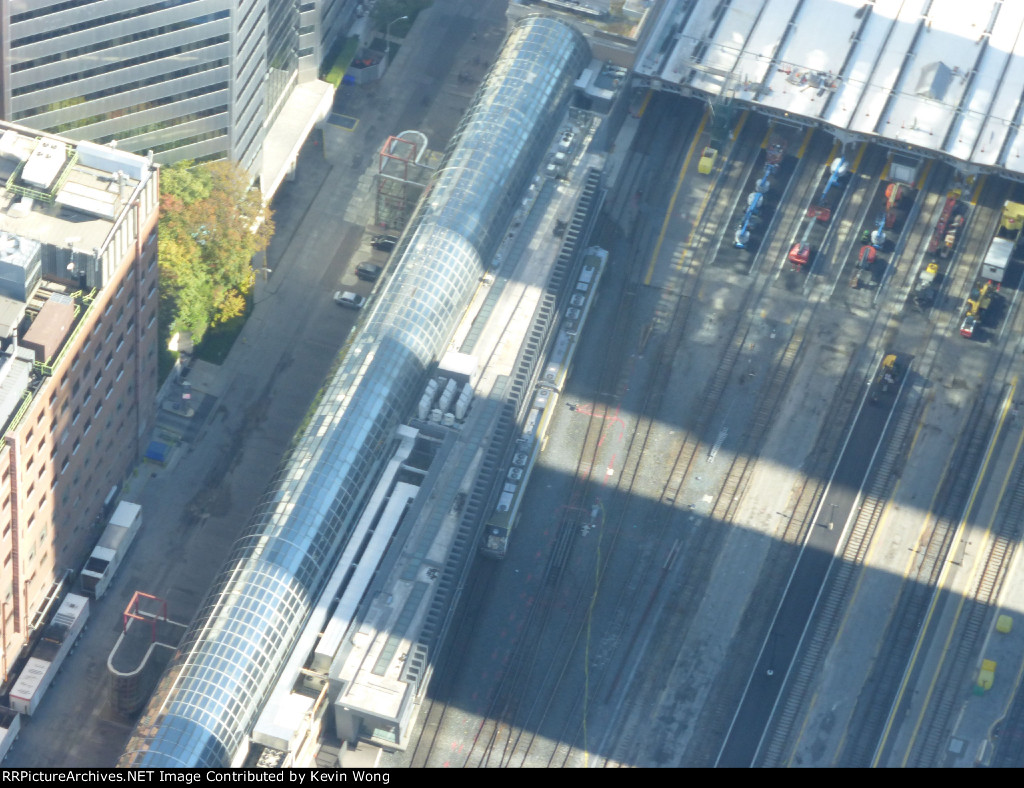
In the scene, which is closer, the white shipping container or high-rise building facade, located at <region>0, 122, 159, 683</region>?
high-rise building facade, located at <region>0, 122, 159, 683</region>

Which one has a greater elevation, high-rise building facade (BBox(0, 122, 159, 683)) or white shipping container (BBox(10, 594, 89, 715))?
high-rise building facade (BBox(0, 122, 159, 683))

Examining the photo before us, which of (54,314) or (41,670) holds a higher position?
(54,314)

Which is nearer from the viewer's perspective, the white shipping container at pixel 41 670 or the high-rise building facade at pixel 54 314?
the high-rise building facade at pixel 54 314

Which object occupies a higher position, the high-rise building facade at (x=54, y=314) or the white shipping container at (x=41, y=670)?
the high-rise building facade at (x=54, y=314)

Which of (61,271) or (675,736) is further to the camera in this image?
(675,736)

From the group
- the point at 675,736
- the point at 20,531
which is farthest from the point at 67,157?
the point at 675,736

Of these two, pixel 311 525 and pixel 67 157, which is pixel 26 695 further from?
pixel 67 157

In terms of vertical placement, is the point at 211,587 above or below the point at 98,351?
below

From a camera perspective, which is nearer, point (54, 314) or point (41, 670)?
point (54, 314)
